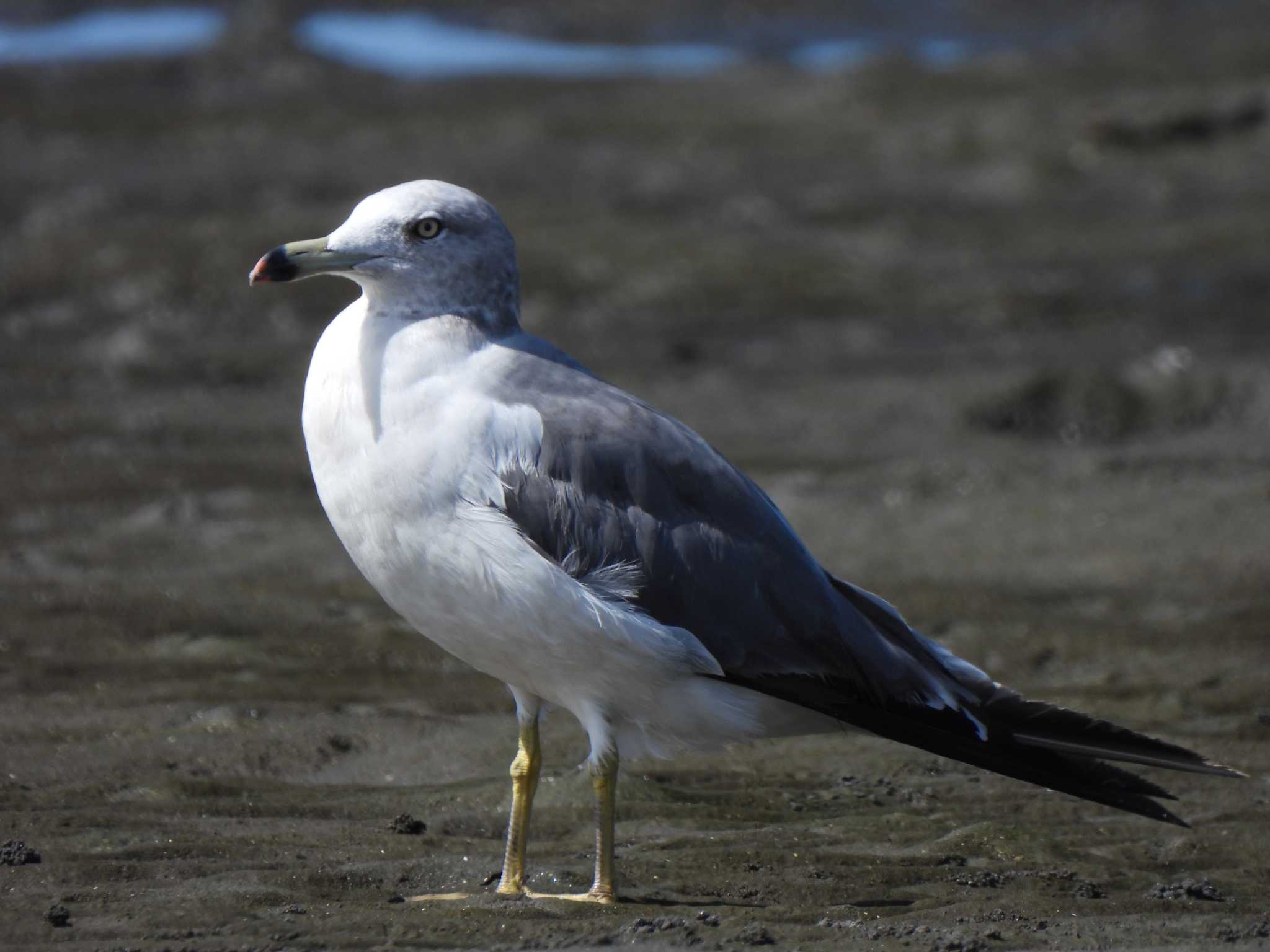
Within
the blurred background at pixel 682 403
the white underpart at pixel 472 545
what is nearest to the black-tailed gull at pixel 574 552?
the white underpart at pixel 472 545

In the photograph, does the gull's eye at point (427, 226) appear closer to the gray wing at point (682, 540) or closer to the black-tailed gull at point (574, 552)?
the black-tailed gull at point (574, 552)

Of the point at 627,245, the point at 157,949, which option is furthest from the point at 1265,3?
the point at 157,949

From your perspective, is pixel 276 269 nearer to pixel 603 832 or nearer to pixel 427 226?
pixel 427 226

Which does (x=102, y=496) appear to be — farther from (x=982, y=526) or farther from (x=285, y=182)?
(x=285, y=182)

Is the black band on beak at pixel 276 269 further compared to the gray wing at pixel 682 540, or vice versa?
the black band on beak at pixel 276 269

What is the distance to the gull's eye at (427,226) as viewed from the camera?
407cm

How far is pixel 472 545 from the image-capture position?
149 inches

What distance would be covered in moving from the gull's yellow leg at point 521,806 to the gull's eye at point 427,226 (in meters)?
1.10

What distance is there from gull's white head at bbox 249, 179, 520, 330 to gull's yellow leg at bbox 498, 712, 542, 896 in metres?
0.93

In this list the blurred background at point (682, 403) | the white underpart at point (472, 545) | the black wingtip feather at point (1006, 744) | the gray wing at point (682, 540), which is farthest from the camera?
the blurred background at point (682, 403)

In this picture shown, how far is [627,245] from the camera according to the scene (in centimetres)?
1179

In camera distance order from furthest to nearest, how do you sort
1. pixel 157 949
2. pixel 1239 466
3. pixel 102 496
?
pixel 1239 466 < pixel 102 496 < pixel 157 949

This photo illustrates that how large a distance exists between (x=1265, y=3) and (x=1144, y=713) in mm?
16948

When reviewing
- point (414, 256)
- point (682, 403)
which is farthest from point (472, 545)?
point (682, 403)
